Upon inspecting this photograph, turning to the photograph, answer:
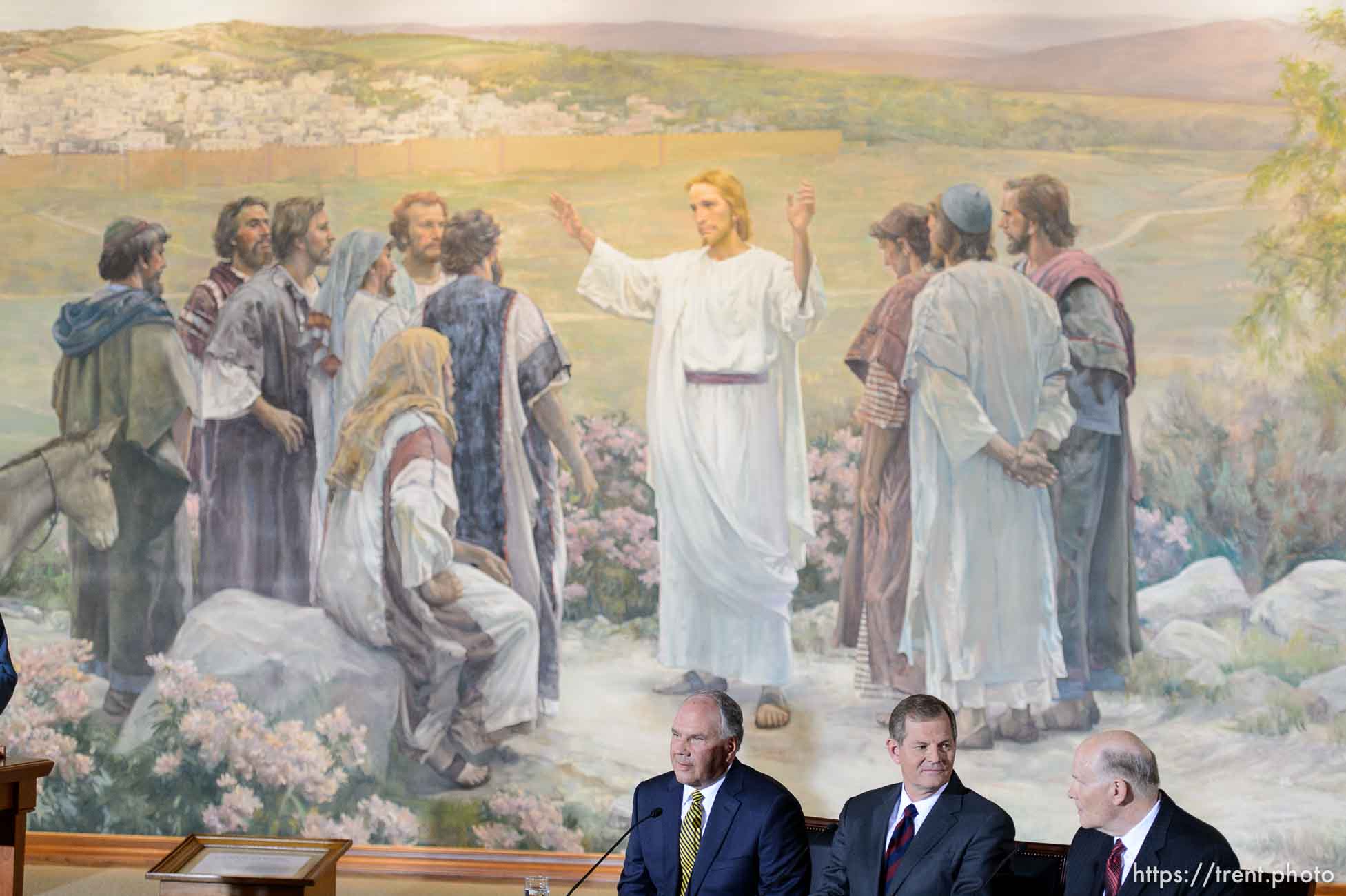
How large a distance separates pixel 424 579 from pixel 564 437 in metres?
0.95

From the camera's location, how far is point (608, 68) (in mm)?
6555

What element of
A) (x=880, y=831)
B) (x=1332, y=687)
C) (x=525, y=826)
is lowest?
(x=525, y=826)

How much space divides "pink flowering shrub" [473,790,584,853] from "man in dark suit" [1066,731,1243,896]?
3.03 m

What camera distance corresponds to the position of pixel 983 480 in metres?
6.13

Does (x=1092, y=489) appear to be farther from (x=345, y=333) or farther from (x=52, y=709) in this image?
(x=52, y=709)

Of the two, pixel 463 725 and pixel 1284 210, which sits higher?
pixel 1284 210

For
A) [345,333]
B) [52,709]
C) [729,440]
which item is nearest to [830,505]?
Result: [729,440]

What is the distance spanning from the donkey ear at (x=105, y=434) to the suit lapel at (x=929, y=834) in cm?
448

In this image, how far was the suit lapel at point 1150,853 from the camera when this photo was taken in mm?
3598

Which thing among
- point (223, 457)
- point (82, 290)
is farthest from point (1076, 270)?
point (82, 290)

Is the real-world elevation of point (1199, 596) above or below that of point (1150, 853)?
below

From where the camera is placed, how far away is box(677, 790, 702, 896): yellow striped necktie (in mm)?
4449

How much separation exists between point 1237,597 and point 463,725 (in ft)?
11.7

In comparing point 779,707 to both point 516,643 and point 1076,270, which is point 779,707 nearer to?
point 516,643
